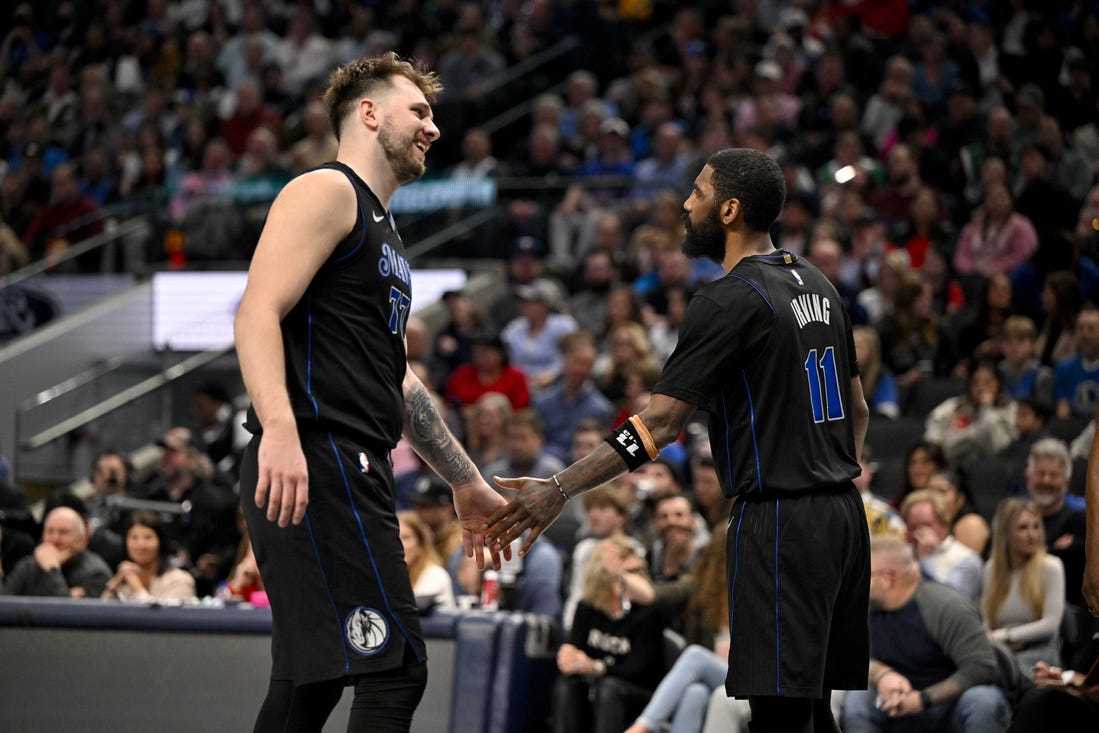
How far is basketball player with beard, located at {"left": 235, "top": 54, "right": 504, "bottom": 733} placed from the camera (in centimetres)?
393

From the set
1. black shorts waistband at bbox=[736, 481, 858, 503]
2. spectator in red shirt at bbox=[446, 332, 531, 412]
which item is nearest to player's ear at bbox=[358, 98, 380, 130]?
black shorts waistband at bbox=[736, 481, 858, 503]

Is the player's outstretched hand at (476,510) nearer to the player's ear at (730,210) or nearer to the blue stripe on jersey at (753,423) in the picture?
the blue stripe on jersey at (753,423)

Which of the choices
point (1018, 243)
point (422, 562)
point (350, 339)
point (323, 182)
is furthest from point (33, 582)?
point (1018, 243)

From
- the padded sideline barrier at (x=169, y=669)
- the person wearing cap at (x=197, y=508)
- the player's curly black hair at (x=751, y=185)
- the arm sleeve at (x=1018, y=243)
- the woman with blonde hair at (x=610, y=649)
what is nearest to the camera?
the player's curly black hair at (x=751, y=185)

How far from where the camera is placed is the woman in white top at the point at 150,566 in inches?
344

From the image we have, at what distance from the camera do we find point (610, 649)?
805cm

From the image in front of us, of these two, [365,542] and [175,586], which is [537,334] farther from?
[365,542]

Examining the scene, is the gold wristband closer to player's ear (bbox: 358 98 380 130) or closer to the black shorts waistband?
the black shorts waistband

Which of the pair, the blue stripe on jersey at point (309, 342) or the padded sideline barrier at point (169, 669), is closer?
the blue stripe on jersey at point (309, 342)

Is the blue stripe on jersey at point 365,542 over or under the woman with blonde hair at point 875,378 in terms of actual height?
under

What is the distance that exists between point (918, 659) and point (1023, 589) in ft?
3.49

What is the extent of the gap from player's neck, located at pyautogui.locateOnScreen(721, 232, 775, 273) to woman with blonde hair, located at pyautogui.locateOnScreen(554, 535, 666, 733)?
3.66m

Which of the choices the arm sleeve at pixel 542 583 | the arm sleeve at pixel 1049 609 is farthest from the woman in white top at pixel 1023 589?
the arm sleeve at pixel 542 583

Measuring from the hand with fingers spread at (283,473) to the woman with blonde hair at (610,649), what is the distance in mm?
4212
